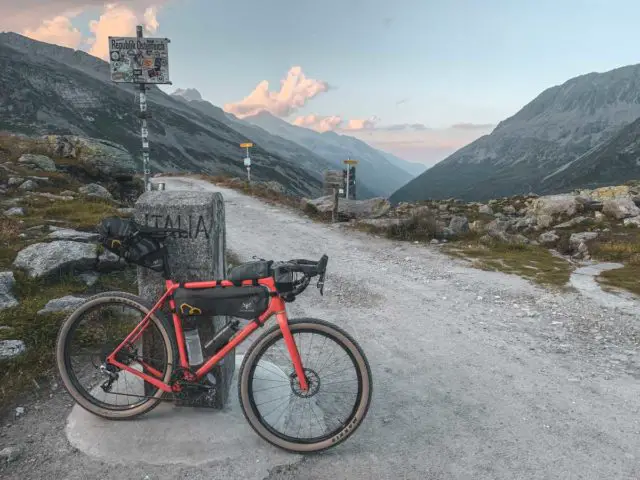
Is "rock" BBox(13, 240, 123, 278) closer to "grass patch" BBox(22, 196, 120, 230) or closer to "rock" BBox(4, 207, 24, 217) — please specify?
"grass patch" BBox(22, 196, 120, 230)

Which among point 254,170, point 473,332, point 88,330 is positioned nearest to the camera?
point 88,330

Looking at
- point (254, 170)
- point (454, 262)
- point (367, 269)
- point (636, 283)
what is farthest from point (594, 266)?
point (254, 170)

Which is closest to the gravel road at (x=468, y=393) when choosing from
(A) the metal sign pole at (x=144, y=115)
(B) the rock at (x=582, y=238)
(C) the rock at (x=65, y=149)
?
(B) the rock at (x=582, y=238)

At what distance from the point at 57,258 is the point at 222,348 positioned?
528 centimetres

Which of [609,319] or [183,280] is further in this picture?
[609,319]

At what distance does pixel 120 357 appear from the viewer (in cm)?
446

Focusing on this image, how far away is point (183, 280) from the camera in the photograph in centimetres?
443

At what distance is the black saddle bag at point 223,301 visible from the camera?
13.5 feet

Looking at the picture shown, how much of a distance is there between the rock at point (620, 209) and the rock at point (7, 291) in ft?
67.3

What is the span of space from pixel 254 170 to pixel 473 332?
17580cm

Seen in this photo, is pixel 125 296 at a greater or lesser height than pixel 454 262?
greater

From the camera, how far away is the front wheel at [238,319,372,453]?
13.2ft

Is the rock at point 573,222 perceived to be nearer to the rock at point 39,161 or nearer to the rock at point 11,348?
→ the rock at point 11,348

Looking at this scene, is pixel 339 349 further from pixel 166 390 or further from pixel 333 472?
pixel 166 390
